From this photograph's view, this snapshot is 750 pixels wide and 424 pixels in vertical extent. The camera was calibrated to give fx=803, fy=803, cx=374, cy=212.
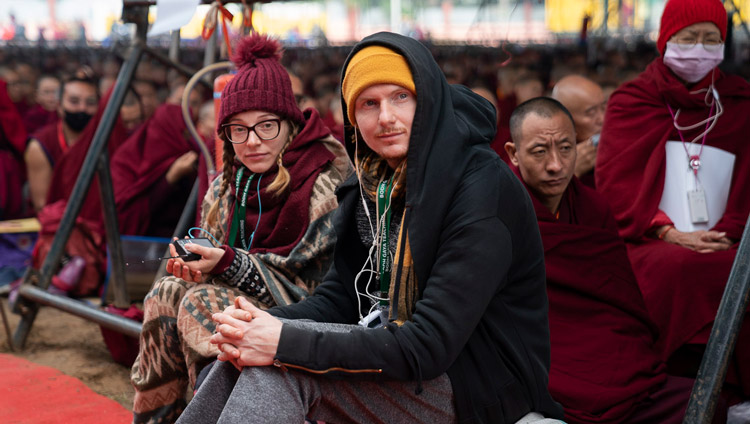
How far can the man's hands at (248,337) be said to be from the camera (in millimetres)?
1787

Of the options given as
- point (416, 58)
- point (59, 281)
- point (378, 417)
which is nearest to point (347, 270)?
point (378, 417)

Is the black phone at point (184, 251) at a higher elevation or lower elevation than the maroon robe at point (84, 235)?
higher

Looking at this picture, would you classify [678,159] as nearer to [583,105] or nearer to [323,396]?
[583,105]

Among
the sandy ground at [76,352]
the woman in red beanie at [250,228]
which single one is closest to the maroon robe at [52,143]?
the sandy ground at [76,352]

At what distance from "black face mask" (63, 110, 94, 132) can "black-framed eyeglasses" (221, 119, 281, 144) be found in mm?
3871

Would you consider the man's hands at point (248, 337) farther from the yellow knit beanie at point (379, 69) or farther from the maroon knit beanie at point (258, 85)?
the maroon knit beanie at point (258, 85)

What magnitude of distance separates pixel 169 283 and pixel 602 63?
1047 centimetres

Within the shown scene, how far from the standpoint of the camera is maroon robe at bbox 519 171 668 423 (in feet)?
8.65

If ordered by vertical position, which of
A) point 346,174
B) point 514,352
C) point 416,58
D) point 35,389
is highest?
point 416,58

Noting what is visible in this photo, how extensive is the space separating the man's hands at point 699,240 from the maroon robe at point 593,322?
1.34 feet

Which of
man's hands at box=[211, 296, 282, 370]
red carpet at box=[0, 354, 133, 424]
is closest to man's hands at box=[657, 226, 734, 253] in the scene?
man's hands at box=[211, 296, 282, 370]

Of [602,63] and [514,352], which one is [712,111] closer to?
[514,352]

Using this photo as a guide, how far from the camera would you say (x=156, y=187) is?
5363 mm

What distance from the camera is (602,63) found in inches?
471
